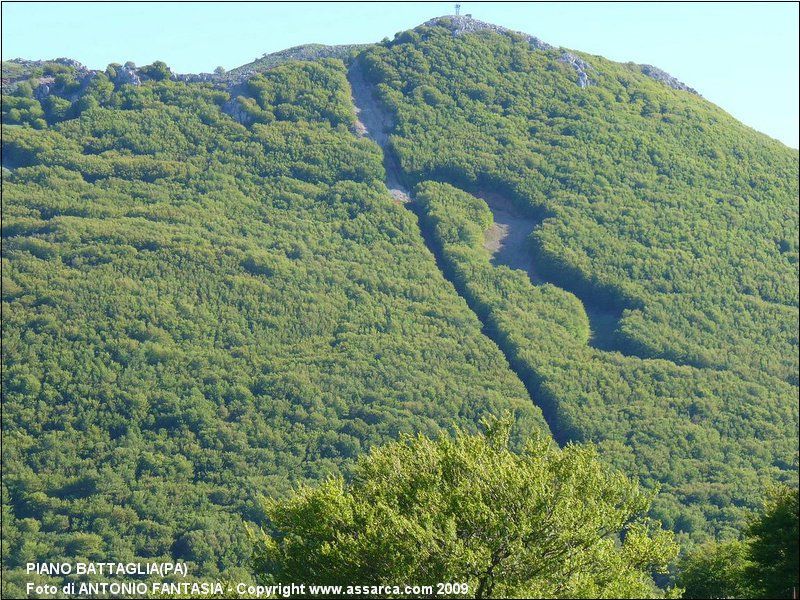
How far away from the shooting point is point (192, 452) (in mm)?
133875

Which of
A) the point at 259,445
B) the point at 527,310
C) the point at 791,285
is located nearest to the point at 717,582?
the point at 259,445

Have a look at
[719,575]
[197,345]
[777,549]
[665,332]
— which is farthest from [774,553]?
[665,332]

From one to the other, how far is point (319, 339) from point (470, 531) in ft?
367

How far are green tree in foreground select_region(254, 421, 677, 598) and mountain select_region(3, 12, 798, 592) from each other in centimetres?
6610

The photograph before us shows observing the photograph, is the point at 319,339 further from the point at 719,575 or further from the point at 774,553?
the point at 774,553

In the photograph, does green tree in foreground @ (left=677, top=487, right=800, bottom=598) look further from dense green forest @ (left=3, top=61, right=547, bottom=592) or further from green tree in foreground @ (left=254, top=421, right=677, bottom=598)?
dense green forest @ (left=3, top=61, right=547, bottom=592)

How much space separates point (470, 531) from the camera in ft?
155

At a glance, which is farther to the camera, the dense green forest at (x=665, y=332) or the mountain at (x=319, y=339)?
the dense green forest at (x=665, y=332)

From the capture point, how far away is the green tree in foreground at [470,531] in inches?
1786

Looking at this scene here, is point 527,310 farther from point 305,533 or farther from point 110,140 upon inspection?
point 305,533

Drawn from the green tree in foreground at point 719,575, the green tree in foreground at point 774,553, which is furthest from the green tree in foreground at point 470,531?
the green tree in foreground at point 719,575

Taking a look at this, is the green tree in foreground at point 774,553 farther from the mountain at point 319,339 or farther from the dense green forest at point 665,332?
the dense green forest at point 665,332

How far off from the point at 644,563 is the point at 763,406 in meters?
112

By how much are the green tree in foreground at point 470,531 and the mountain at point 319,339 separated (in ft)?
217
